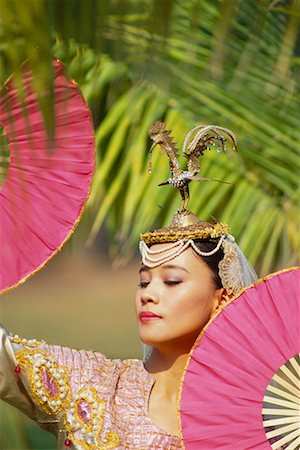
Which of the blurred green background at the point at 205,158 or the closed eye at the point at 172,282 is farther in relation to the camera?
the blurred green background at the point at 205,158

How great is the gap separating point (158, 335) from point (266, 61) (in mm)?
1662

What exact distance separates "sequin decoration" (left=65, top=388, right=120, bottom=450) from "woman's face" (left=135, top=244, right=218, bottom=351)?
157 millimetres

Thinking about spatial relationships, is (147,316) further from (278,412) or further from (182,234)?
(278,412)

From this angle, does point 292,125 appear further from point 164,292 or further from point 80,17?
point 80,17

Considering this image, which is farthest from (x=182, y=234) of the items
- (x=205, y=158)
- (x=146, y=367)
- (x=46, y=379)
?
(x=205, y=158)

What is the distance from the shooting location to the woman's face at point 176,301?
2068 mm

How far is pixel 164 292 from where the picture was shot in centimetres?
208

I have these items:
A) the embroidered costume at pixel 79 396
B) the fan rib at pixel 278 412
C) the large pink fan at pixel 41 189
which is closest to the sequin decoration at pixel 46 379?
the embroidered costume at pixel 79 396

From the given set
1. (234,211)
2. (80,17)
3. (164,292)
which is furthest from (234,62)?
(80,17)

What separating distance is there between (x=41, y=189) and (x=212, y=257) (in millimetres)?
377

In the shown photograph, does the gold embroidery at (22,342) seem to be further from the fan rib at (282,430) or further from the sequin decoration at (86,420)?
the fan rib at (282,430)

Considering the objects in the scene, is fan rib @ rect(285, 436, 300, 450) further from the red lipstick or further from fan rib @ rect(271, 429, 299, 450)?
the red lipstick

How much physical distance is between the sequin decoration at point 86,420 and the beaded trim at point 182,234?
0.32 meters

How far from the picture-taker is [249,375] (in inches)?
80.4
